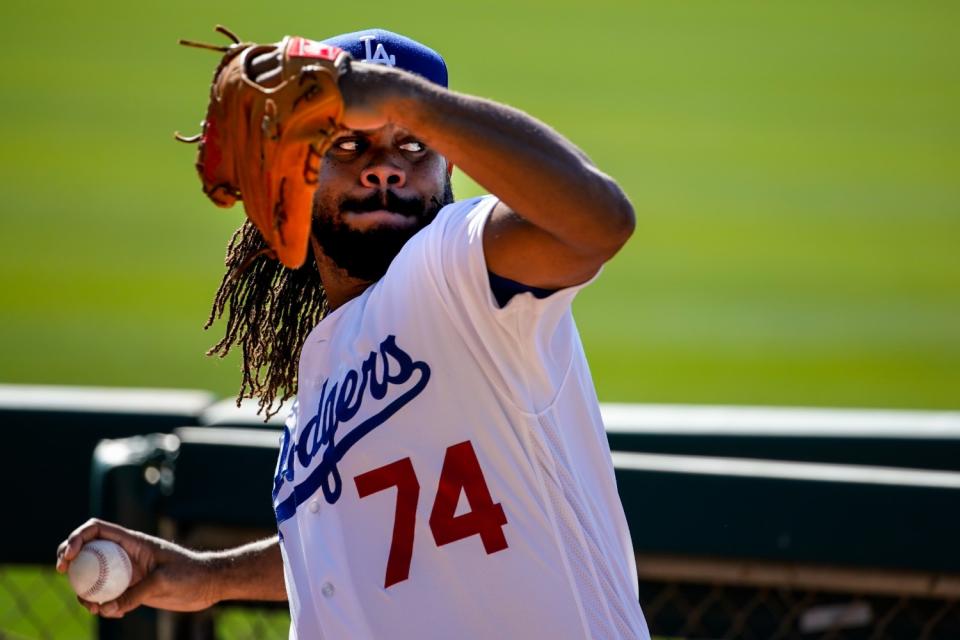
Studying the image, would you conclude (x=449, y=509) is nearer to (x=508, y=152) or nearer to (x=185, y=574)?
(x=508, y=152)

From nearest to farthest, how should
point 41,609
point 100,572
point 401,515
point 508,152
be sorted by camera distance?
point 508,152 → point 401,515 → point 100,572 → point 41,609

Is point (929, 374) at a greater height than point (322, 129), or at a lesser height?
lesser

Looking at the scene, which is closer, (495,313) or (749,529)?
(495,313)

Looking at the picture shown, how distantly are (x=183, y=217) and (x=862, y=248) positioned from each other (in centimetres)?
419

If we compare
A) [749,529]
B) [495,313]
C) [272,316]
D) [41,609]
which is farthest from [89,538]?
[41,609]

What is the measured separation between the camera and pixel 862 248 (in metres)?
8.05

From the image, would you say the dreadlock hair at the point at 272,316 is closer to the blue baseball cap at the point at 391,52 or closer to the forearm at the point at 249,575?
the forearm at the point at 249,575

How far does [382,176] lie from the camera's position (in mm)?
1894

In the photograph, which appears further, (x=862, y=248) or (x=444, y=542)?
(x=862, y=248)

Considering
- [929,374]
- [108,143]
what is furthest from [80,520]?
[108,143]

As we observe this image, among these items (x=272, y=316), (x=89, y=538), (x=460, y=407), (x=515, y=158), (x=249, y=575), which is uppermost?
(x=515, y=158)

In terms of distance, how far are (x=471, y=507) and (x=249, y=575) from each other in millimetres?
689

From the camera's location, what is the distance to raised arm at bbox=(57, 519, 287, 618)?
6.94 feet

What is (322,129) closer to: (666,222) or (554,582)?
(554,582)
